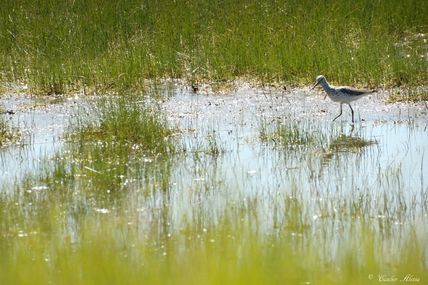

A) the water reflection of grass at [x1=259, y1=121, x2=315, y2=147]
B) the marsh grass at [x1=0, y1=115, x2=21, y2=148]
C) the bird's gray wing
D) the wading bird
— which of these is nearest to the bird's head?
the wading bird

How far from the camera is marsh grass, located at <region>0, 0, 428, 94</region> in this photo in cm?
1355

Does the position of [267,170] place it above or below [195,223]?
above

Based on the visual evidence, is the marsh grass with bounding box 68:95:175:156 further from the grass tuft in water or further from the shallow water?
the grass tuft in water

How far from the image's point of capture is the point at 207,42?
14.9 meters

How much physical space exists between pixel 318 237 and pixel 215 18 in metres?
9.00

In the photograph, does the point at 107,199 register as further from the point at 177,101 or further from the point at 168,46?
the point at 168,46

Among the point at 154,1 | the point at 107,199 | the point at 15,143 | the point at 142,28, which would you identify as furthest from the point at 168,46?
the point at 107,199

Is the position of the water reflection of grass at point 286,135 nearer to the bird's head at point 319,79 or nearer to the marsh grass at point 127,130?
the marsh grass at point 127,130

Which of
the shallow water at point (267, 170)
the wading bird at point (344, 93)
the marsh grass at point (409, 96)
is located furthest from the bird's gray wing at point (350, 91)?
the marsh grass at point (409, 96)

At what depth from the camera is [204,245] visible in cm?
736

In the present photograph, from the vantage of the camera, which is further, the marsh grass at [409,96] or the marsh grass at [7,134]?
the marsh grass at [409,96]

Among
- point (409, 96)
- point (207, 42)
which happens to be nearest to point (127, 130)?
point (409, 96)

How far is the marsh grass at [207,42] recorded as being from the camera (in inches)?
534

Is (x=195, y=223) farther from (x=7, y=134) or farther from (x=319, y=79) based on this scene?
(x=319, y=79)
